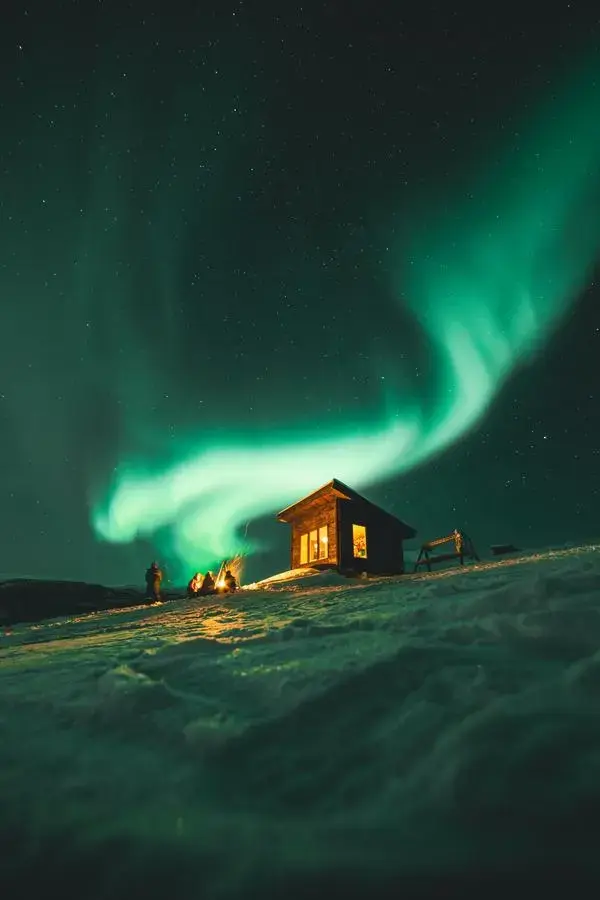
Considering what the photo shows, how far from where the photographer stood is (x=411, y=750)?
141cm

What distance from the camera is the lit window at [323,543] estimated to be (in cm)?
1853

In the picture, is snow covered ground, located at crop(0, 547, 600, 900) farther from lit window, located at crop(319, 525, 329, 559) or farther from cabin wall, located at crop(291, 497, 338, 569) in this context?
lit window, located at crop(319, 525, 329, 559)

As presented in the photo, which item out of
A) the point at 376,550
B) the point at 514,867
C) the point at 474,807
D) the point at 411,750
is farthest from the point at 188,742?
the point at 376,550

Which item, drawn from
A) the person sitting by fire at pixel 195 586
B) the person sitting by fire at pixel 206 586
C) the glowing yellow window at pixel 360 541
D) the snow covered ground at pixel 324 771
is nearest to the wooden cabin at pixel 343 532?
the glowing yellow window at pixel 360 541

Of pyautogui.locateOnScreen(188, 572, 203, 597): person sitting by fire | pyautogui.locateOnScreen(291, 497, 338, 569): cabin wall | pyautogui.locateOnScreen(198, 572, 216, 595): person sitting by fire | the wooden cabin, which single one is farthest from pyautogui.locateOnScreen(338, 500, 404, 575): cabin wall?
pyautogui.locateOnScreen(188, 572, 203, 597): person sitting by fire

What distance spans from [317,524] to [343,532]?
1.82 m

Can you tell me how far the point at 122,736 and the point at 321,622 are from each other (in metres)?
2.03

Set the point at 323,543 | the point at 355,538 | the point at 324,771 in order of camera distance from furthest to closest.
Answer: the point at 355,538, the point at 323,543, the point at 324,771

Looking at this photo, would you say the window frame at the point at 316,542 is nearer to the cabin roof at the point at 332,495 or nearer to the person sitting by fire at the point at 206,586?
the cabin roof at the point at 332,495

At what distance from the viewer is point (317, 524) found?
63.9 ft

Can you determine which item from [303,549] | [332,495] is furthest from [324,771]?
[303,549]

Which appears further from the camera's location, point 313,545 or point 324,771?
point 313,545

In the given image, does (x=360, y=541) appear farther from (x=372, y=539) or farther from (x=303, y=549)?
(x=303, y=549)

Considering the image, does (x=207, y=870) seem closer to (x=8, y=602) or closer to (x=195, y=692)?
(x=195, y=692)
